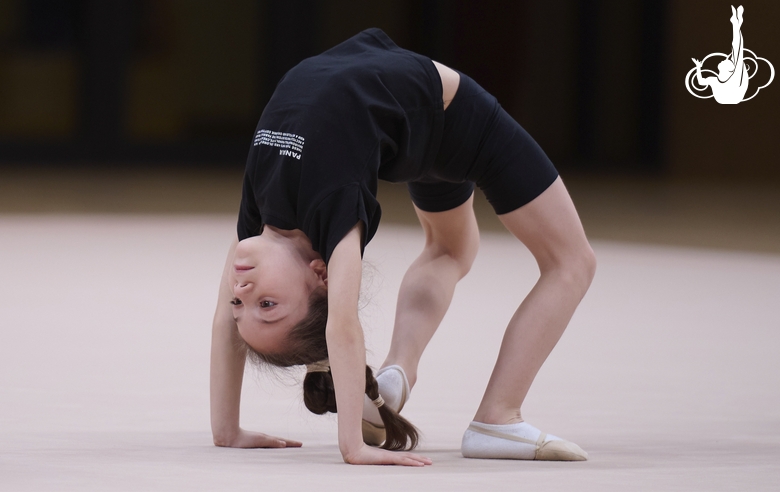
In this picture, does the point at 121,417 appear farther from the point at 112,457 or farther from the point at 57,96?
the point at 57,96

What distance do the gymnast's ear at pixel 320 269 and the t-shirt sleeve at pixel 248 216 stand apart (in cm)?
16

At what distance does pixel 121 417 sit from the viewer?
93.6 inches

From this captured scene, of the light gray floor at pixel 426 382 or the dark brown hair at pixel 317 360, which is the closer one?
the light gray floor at pixel 426 382

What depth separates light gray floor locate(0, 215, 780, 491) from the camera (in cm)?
182

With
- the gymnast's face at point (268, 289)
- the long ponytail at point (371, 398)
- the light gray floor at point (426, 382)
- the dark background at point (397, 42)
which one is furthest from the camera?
the dark background at point (397, 42)

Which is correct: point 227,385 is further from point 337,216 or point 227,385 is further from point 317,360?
point 337,216

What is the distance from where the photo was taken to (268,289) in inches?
77.1

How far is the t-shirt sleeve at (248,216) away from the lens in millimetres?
2090

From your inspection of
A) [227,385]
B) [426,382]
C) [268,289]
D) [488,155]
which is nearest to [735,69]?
[426,382]

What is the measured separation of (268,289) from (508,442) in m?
0.54

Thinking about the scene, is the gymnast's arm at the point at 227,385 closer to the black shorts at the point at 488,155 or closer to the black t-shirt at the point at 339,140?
the black t-shirt at the point at 339,140

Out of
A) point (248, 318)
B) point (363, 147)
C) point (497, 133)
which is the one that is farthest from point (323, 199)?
point (497, 133)

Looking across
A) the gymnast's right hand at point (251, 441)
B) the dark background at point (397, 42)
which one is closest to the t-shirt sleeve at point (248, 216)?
the gymnast's right hand at point (251, 441)

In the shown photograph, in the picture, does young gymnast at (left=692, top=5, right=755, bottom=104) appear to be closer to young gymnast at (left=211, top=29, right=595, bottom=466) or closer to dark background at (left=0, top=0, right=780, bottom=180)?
dark background at (left=0, top=0, right=780, bottom=180)
